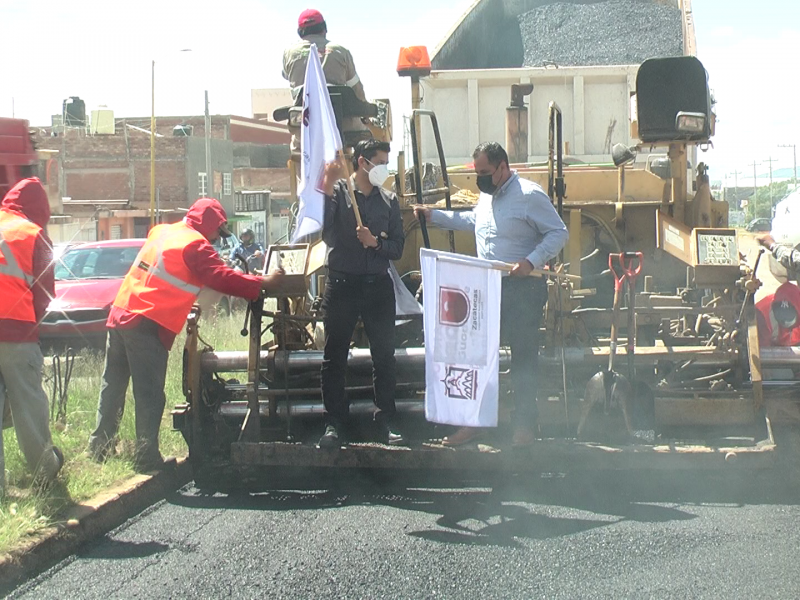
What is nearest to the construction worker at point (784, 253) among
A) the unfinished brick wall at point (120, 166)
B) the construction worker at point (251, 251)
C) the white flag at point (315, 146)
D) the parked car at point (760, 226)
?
the parked car at point (760, 226)

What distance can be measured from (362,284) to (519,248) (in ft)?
2.97

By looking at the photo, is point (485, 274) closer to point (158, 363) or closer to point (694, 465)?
point (694, 465)

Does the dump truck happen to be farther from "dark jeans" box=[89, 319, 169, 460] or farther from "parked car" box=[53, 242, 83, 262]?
"parked car" box=[53, 242, 83, 262]

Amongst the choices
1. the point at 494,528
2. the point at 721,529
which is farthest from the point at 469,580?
the point at 721,529

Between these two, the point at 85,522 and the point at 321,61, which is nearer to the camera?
the point at 85,522

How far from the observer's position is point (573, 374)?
630 centimetres

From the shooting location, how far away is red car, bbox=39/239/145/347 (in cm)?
1117

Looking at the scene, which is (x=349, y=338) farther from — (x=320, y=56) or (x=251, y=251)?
(x=251, y=251)

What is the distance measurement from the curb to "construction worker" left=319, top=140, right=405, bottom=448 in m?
1.05

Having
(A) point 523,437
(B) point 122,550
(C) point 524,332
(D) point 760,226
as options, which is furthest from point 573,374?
(B) point 122,550

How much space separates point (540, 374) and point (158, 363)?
221 centimetres

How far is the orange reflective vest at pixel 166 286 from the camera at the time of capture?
19.6 feet

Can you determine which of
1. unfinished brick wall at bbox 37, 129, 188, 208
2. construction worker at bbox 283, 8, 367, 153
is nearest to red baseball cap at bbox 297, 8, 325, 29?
construction worker at bbox 283, 8, 367, 153

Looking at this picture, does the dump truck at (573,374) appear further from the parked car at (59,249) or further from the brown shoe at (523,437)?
the parked car at (59,249)
